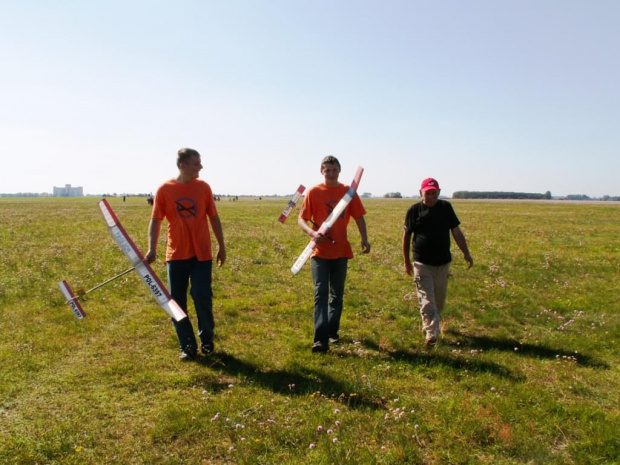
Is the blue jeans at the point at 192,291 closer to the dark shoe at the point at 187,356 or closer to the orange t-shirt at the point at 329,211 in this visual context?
the dark shoe at the point at 187,356

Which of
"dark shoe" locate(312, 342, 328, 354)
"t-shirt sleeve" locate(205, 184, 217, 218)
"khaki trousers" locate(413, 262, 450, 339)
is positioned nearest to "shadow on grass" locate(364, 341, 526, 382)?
"khaki trousers" locate(413, 262, 450, 339)

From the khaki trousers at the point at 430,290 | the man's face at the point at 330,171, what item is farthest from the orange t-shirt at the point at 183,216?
the khaki trousers at the point at 430,290

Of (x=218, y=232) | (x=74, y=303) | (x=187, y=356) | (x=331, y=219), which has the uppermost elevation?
(x=331, y=219)

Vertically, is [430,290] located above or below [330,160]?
below

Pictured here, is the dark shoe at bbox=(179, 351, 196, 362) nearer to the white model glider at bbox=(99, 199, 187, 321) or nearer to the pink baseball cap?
the white model glider at bbox=(99, 199, 187, 321)

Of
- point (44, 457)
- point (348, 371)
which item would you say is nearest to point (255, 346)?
point (348, 371)

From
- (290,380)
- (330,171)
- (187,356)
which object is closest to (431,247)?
(330,171)

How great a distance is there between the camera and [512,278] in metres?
13.0

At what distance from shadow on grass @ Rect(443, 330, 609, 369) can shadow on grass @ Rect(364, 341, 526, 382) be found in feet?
2.60

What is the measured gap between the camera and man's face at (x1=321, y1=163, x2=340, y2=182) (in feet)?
23.0

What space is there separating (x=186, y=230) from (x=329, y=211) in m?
2.30

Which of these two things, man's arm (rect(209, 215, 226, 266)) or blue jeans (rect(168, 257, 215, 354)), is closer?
blue jeans (rect(168, 257, 215, 354))

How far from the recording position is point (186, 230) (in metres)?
6.48

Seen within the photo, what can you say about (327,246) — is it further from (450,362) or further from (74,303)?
(74,303)
